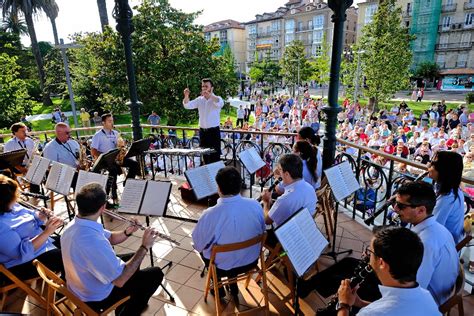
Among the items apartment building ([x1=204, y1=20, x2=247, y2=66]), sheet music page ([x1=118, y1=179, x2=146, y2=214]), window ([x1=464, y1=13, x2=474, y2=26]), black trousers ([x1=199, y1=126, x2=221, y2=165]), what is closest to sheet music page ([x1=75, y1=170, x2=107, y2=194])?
sheet music page ([x1=118, y1=179, x2=146, y2=214])

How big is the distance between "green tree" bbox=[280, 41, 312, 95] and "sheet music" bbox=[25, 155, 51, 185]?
108 ft

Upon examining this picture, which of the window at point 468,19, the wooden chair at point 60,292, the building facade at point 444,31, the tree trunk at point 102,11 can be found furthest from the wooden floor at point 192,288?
the window at point 468,19

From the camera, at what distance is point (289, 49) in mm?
35438

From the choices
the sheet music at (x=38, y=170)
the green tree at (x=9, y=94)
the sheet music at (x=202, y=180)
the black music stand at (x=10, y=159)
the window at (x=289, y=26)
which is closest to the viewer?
the sheet music at (x=202, y=180)

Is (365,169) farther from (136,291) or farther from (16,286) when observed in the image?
(16,286)

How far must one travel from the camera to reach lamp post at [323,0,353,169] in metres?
4.18

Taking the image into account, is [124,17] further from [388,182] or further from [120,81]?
[120,81]

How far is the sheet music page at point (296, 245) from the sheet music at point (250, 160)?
2.01 metres

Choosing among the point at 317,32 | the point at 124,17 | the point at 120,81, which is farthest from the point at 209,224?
the point at 317,32

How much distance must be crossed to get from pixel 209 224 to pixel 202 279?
1.12 m

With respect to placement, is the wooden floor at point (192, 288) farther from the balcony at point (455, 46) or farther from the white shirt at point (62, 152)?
the balcony at point (455, 46)

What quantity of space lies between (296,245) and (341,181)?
150 cm

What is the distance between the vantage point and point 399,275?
183 cm

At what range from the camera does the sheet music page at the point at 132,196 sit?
338 centimetres
